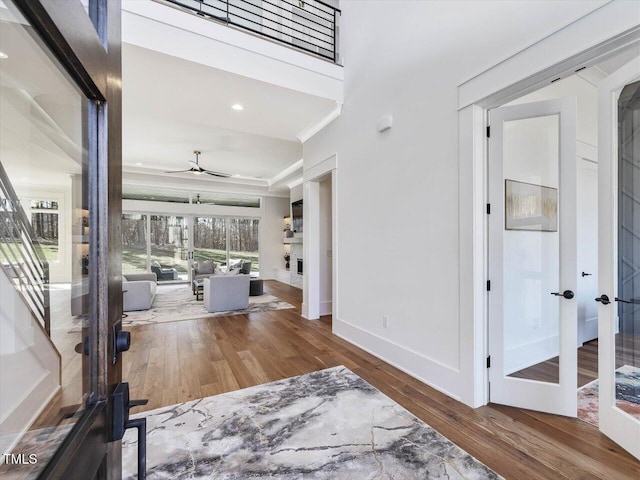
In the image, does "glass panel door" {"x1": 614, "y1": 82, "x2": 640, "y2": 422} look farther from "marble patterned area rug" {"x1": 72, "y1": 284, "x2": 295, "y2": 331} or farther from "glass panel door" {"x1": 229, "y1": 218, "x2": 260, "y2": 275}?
"glass panel door" {"x1": 229, "y1": 218, "x2": 260, "y2": 275}

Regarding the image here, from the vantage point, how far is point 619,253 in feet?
6.28

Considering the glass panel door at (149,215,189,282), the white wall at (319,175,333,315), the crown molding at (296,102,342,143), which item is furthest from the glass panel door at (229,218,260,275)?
the crown molding at (296,102,342,143)

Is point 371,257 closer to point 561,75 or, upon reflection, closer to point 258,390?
point 258,390

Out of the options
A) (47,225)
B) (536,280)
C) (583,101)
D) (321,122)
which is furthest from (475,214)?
(321,122)

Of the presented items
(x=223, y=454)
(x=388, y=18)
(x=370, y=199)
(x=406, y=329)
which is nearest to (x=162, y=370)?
(x=223, y=454)

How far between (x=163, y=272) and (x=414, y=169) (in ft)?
26.7

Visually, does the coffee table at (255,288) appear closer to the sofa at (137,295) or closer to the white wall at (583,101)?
the sofa at (137,295)

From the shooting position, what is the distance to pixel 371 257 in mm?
3469

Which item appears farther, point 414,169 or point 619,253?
point 414,169

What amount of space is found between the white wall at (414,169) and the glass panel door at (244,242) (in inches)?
256

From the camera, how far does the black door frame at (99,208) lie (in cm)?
48

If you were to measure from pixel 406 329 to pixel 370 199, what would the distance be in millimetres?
1479

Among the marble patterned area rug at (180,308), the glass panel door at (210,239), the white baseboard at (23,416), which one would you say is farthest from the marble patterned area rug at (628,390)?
the glass panel door at (210,239)

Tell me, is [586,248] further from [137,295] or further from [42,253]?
[137,295]
